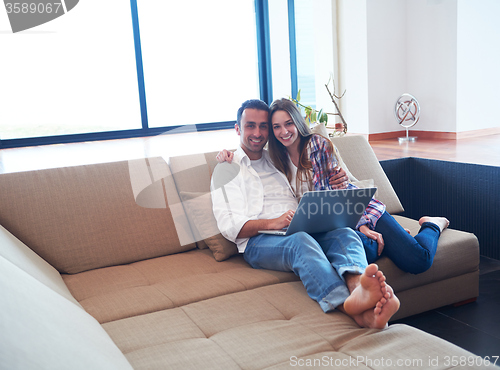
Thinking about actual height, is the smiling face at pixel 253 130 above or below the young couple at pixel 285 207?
above

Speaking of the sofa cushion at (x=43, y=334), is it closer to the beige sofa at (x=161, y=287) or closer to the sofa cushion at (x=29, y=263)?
the beige sofa at (x=161, y=287)

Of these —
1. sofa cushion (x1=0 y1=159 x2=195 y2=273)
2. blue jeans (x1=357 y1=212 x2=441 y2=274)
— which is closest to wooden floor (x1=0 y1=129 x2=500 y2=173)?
blue jeans (x1=357 y1=212 x2=441 y2=274)

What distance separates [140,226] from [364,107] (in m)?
4.06

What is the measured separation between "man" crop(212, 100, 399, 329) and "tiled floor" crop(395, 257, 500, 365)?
57 cm

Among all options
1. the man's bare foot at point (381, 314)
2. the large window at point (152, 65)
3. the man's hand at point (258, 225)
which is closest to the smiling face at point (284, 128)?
the man's hand at point (258, 225)

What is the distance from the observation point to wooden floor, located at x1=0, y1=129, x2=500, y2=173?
3615 millimetres

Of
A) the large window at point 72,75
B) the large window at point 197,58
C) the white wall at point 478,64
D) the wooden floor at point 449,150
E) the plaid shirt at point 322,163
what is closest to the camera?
the plaid shirt at point 322,163

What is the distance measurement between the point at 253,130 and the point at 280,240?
A: 55 cm

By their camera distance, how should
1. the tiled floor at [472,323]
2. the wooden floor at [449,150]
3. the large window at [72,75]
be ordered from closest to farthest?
the tiled floor at [472,323] → the wooden floor at [449,150] → the large window at [72,75]

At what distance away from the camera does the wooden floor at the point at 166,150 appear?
362 cm

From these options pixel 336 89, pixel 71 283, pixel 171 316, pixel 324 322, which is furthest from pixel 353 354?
pixel 336 89

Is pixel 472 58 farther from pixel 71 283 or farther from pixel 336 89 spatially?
pixel 71 283

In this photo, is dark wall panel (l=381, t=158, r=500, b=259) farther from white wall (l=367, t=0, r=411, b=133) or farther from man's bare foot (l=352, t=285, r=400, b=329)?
white wall (l=367, t=0, r=411, b=133)

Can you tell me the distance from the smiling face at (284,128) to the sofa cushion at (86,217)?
54cm
